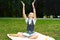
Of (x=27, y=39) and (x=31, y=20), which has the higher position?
(x=31, y=20)

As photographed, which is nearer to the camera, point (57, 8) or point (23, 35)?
point (23, 35)

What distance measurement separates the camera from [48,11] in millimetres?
17219

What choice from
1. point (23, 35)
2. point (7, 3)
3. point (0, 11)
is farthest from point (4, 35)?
point (0, 11)

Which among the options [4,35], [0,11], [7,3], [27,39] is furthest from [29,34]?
[0,11]

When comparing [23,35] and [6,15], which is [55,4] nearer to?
[6,15]

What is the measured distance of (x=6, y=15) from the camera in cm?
1805

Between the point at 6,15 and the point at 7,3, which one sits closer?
the point at 7,3

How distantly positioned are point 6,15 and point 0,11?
567mm

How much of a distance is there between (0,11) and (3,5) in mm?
957

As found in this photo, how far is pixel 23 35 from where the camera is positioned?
7.75 metres

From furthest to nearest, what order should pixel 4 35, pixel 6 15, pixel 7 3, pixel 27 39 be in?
pixel 6 15, pixel 7 3, pixel 4 35, pixel 27 39

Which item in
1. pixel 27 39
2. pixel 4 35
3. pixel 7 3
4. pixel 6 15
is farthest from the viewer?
pixel 6 15

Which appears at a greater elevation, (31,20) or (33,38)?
(31,20)

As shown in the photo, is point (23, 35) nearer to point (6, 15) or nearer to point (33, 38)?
point (33, 38)
